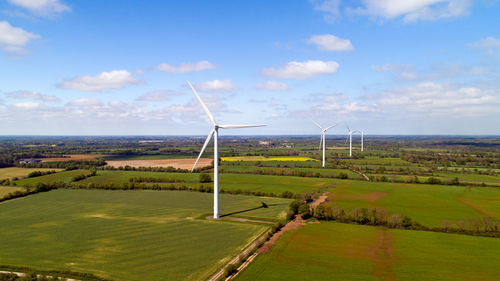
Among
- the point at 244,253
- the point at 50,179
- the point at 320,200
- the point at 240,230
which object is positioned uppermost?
the point at 50,179

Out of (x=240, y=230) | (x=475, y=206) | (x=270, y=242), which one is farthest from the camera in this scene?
(x=475, y=206)

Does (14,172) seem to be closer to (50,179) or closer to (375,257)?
(50,179)

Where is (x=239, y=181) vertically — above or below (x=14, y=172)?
below

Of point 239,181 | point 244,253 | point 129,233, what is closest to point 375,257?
point 244,253

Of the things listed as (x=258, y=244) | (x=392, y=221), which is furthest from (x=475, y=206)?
(x=258, y=244)

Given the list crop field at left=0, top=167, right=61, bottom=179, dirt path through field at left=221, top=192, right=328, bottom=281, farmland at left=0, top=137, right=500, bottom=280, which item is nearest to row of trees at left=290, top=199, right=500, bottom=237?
farmland at left=0, top=137, right=500, bottom=280

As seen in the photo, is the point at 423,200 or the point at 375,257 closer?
the point at 375,257

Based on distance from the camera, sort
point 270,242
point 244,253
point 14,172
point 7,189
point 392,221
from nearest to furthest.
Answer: point 244,253, point 270,242, point 392,221, point 7,189, point 14,172
